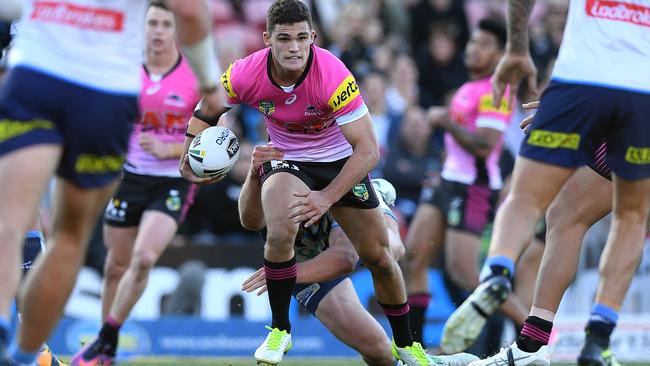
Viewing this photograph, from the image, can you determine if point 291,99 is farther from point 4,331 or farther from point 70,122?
point 4,331

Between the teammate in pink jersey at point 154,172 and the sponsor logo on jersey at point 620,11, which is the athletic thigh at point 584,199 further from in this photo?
the teammate in pink jersey at point 154,172

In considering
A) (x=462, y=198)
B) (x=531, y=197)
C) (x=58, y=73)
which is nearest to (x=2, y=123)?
(x=58, y=73)

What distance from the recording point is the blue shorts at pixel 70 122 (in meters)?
5.38

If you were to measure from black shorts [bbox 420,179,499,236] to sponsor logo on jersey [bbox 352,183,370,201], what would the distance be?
4313 millimetres

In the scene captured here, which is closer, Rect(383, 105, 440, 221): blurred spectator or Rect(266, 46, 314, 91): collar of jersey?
Rect(266, 46, 314, 91): collar of jersey

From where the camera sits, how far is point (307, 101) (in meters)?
7.49

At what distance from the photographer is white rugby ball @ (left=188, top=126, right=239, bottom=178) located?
24.9 feet

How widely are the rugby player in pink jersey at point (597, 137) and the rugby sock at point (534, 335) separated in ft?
3.20

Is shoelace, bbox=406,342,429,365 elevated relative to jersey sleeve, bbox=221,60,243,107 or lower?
lower

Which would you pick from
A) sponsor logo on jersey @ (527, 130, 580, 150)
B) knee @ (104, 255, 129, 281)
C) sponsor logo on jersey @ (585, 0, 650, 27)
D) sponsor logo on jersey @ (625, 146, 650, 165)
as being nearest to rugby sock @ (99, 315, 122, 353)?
knee @ (104, 255, 129, 281)

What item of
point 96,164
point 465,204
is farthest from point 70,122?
point 465,204

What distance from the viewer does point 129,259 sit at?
10.2m

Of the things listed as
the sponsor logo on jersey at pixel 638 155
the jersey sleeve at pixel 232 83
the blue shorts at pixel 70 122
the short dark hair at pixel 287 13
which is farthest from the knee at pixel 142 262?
the sponsor logo on jersey at pixel 638 155

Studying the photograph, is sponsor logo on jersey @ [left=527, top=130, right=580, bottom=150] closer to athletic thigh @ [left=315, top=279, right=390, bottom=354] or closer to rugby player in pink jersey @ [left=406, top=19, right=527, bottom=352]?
athletic thigh @ [left=315, top=279, right=390, bottom=354]
